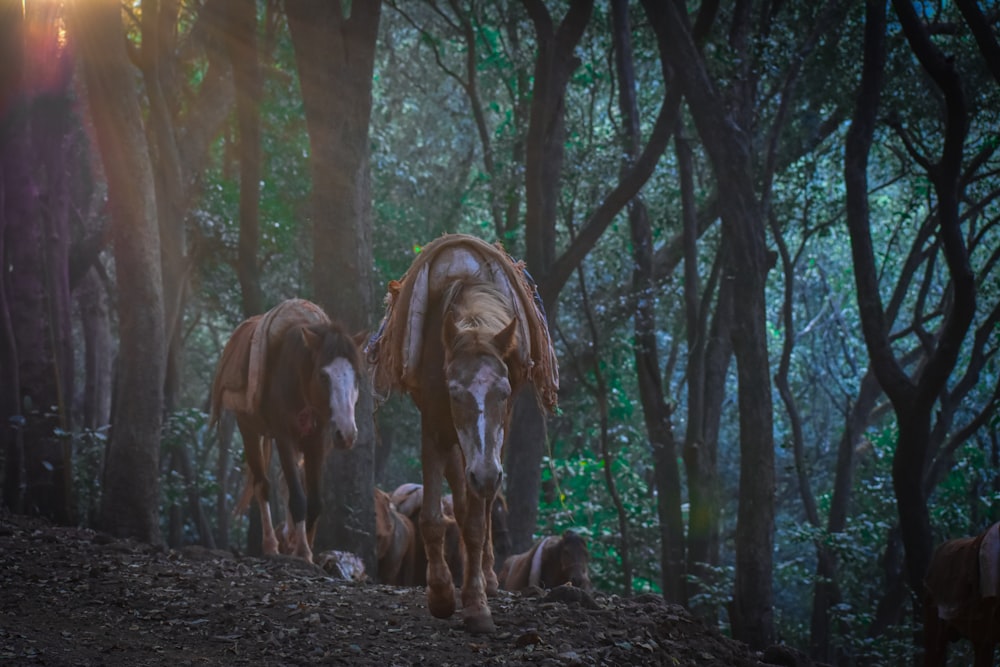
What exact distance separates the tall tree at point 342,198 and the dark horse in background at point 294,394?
0.89 ft

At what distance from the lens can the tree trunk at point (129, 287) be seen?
11.2 metres

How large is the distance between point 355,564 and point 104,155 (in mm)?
4741

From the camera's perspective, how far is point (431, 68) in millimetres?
27000

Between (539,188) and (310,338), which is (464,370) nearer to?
(310,338)

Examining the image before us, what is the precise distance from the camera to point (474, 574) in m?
7.32

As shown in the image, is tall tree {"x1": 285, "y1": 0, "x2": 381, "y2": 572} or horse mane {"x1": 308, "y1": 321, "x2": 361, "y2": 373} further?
tall tree {"x1": 285, "y1": 0, "x2": 381, "y2": 572}

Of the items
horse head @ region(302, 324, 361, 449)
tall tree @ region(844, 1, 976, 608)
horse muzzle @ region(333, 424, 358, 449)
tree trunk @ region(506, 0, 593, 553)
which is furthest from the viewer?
tree trunk @ region(506, 0, 593, 553)

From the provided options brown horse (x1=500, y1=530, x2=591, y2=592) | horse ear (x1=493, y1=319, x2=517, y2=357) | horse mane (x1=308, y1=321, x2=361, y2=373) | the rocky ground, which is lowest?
the rocky ground

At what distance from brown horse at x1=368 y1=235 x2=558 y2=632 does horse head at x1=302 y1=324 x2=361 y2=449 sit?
2130 mm

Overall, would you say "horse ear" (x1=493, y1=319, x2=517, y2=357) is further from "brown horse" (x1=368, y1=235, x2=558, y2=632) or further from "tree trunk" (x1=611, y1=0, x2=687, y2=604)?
"tree trunk" (x1=611, y1=0, x2=687, y2=604)

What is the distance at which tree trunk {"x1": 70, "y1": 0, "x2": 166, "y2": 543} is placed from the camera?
36.6 feet

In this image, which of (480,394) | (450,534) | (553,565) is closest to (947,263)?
(553,565)

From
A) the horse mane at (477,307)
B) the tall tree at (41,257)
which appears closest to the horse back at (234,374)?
the tall tree at (41,257)

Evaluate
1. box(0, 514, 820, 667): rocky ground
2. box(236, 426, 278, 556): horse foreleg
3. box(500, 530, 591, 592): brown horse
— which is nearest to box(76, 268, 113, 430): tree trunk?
box(236, 426, 278, 556): horse foreleg
